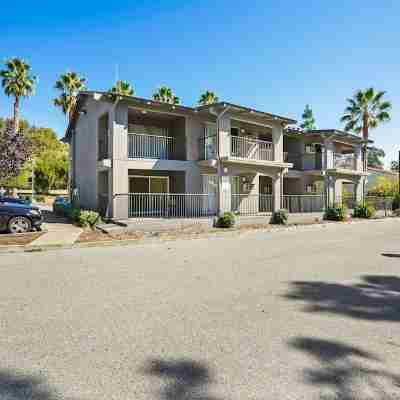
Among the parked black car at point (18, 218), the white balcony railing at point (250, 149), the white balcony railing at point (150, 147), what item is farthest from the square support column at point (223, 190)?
the parked black car at point (18, 218)

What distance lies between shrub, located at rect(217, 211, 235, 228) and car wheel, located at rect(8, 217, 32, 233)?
26.4 feet

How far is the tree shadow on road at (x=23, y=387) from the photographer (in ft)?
8.07

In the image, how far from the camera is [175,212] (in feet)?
55.0

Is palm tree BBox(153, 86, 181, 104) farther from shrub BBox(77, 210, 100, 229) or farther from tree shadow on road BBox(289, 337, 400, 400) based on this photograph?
tree shadow on road BBox(289, 337, 400, 400)

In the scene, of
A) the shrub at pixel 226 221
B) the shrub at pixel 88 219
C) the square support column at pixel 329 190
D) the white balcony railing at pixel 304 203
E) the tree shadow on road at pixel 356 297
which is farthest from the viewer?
the square support column at pixel 329 190

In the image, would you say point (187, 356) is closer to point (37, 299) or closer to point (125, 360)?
point (125, 360)

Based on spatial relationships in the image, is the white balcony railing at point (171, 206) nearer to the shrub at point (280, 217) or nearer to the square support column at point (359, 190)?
the shrub at point (280, 217)

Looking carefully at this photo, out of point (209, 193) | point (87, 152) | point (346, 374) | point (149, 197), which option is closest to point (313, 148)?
point (209, 193)

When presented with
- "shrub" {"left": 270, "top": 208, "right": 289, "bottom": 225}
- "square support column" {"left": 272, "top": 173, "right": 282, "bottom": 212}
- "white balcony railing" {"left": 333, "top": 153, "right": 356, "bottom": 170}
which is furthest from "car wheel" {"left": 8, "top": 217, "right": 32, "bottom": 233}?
"white balcony railing" {"left": 333, "top": 153, "right": 356, "bottom": 170}

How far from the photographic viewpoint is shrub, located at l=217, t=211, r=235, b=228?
14.5 metres

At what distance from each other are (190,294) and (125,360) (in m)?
2.13

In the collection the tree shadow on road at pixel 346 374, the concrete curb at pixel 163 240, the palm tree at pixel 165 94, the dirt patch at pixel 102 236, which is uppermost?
the palm tree at pixel 165 94

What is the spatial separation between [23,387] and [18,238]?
898cm

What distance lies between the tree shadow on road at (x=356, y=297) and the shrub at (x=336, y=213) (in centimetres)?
1324
